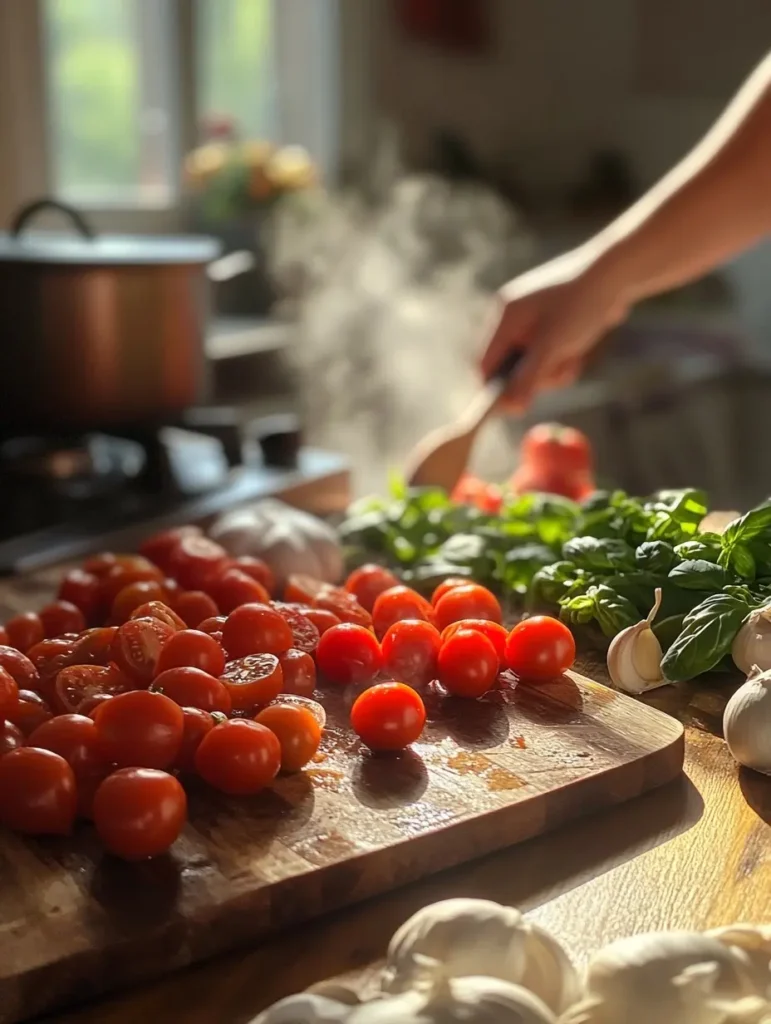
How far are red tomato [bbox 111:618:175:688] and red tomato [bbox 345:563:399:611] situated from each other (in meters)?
0.25

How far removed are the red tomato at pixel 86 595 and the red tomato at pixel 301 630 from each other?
19 cm

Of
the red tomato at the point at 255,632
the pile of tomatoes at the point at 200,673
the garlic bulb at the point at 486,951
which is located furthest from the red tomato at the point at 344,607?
the garlic bulb at the point at 486,951

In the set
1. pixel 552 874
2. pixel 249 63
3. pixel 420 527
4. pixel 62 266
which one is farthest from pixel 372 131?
pixel 552 874

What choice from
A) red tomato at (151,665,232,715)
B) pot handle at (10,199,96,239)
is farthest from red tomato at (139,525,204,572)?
pot handle at (10,199,96,239)

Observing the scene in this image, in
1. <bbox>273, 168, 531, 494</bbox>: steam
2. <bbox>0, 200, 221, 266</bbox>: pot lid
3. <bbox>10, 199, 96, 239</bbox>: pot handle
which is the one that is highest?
<bbox>10, 199, 96, 239</bbox>: pot handle

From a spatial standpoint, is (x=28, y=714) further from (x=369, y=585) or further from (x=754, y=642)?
(x=754, y=642)

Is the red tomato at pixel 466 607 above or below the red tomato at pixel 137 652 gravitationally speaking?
below

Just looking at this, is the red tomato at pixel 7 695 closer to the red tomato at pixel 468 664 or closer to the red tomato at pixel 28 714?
the red tomato at pixel 28 714

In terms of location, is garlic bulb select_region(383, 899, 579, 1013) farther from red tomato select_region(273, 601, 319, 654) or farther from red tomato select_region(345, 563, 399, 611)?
red tomato select_region(345, 563, 399, 611)

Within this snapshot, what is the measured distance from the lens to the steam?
2.45m

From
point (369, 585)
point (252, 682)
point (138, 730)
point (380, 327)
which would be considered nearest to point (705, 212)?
point (369, 585)

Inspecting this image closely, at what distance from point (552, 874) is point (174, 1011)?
23 centimetres

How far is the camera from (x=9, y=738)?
2.38 ft

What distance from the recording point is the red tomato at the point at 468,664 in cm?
84
